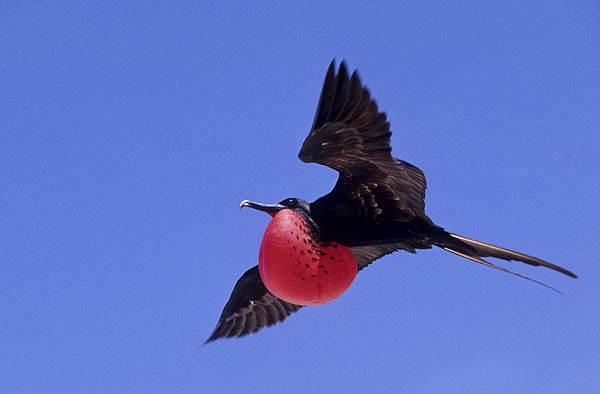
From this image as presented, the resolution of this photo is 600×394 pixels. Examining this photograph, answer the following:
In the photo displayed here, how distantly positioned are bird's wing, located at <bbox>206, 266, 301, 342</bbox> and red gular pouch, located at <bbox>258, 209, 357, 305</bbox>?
1142 mm

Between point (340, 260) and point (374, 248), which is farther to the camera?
point (374, 248)

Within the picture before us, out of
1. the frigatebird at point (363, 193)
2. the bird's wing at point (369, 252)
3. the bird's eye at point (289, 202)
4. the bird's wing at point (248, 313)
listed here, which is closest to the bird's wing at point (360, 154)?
the frigatebird at point (363, 193)

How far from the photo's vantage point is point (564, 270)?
3.23 m

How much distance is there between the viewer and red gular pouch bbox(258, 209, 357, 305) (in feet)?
11.2

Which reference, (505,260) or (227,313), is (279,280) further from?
(227,313)

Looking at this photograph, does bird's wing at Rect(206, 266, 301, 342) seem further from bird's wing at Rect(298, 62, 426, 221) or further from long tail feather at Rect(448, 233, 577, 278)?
long tail feather at Rect(448, 233, 577, 278)

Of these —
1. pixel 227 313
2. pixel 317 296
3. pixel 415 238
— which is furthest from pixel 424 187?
pixel 227 313

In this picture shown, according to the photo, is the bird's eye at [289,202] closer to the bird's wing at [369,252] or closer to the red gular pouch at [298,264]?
the red gular pouch at [298,264]

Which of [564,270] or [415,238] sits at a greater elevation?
[415,238]

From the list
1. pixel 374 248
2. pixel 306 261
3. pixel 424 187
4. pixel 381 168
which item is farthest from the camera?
pixel 374 248

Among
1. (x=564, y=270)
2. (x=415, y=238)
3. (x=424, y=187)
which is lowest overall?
(x=564, y=270)

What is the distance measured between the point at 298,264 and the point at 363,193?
50 cm

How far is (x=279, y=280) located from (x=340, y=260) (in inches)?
12.0

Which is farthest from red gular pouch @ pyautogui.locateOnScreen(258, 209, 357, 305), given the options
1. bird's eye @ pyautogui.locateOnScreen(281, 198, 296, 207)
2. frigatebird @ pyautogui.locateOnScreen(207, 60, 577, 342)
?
bird's eye @ pyautogui.locateOnScreen(281, 198, 296, 207)
